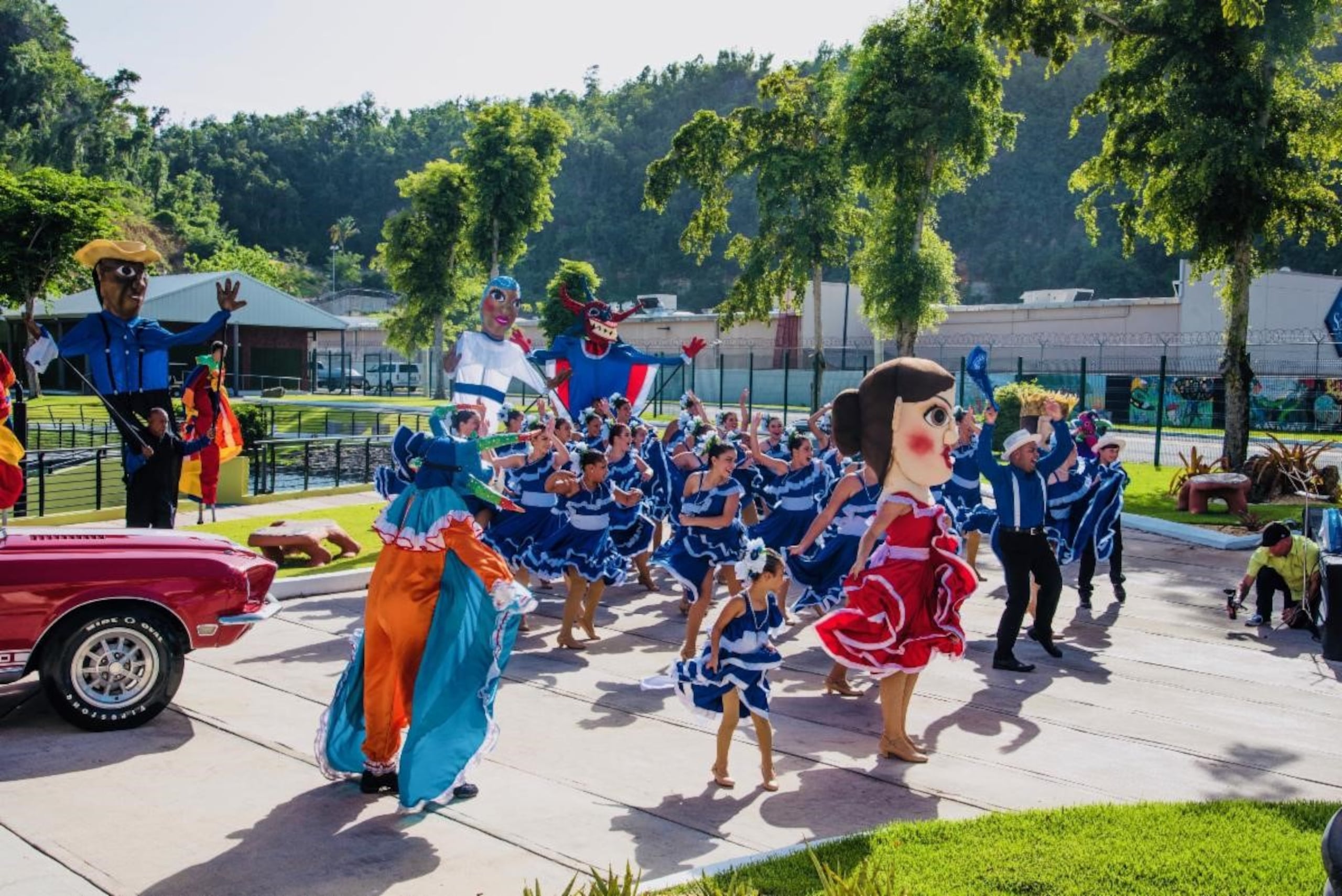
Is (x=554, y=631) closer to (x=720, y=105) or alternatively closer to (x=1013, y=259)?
(x=1013, y=259)

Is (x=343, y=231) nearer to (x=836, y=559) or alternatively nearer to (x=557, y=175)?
(x=557, y=175)

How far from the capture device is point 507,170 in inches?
1703

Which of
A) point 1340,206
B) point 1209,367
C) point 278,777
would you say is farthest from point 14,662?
point 1209,367

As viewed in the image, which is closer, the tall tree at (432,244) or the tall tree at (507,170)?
the tall tree at (507,170)

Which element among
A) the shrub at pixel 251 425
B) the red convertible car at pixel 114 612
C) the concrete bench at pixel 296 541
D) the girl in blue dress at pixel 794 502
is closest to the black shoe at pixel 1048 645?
the girl in blue dress at pixel 794 502

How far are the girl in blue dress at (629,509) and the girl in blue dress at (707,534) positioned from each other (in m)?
1.51

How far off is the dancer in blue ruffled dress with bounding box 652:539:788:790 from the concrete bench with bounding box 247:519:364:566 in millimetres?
7452

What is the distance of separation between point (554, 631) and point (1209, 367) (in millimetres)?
32305

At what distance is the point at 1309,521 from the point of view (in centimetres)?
1261

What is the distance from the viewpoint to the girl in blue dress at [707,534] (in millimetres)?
9758

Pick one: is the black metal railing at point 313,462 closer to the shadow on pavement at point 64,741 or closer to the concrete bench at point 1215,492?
the shadow on pavement at point 64,741

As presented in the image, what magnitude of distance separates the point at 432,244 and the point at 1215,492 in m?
35.2

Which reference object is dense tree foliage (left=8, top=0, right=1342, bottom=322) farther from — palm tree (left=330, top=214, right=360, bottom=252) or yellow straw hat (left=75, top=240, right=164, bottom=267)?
yellow straw hat (left=75, top=240, right=164, bottom=267)

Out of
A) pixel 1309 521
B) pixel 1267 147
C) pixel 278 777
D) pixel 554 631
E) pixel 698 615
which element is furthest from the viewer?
pixel 1267 147
